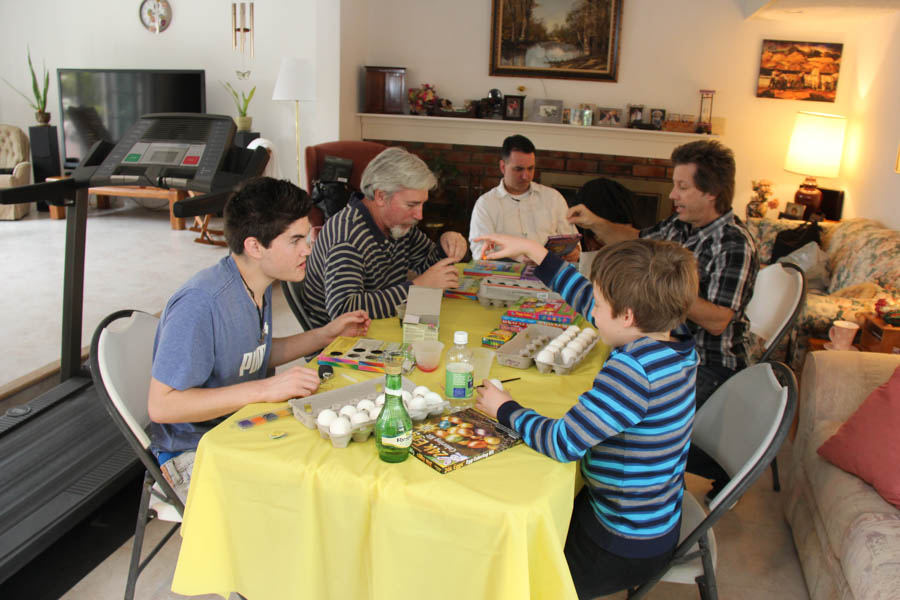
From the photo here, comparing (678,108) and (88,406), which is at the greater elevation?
(678,108)

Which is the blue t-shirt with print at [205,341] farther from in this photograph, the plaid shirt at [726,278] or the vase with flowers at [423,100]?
the vase with flowers at [423,100]

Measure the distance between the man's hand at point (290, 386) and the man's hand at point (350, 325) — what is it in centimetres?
37

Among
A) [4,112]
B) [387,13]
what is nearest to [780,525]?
[387,13]

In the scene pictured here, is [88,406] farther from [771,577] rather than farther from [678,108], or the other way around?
[678,108]

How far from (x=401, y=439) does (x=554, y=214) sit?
2.55 m

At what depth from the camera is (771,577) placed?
2109 millimetres

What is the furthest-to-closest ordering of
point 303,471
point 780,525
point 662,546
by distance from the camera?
point 780,525 < point 662,546 < point 303,471

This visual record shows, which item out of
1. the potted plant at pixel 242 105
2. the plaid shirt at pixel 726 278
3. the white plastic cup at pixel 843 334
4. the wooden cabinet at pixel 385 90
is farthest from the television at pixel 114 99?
the white plastic cup at pixel 843 334

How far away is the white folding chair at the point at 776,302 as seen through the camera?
2369mm

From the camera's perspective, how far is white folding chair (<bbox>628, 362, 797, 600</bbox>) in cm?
144

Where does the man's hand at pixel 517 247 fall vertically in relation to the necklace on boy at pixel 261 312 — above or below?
above

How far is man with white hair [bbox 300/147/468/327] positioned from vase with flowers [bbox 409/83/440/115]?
12.1ft

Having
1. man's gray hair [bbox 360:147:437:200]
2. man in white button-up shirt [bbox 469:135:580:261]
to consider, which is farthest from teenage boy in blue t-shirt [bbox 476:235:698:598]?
man in white button-up shirt [bbox 469:135:580:261]

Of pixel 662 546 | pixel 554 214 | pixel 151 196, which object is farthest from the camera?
pixel 151 196
